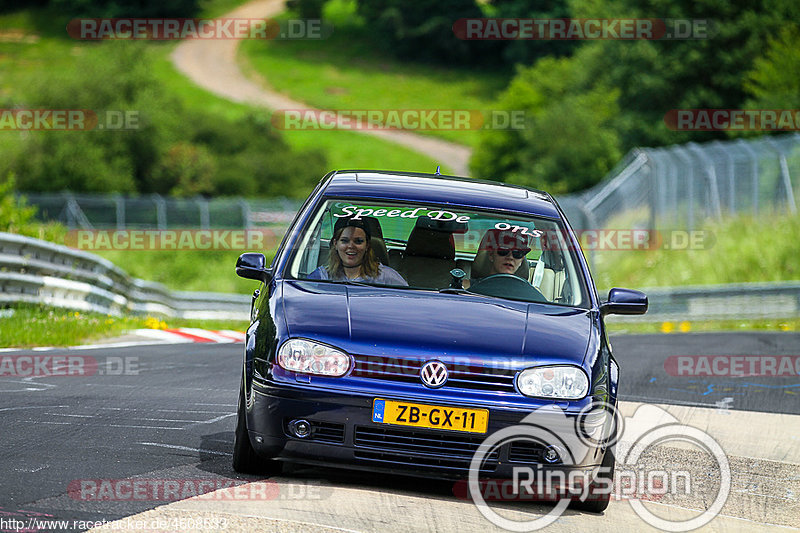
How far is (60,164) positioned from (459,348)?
53.1m

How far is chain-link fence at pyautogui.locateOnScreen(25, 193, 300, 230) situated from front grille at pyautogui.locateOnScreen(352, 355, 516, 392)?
3580 centimetres

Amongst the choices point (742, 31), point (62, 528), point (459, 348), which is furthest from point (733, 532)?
point (742, 31)

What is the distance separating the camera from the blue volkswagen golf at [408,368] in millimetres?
5922

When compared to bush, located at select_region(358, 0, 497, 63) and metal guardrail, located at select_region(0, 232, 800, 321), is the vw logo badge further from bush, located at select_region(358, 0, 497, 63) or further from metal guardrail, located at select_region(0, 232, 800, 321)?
bush, located at select_region(358, 0, 497, 63)

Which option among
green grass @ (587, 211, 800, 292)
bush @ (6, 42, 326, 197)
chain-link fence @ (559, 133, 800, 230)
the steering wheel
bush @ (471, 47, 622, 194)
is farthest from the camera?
bush @ (471, 47, 622, 194)

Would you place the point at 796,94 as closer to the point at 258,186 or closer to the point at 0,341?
the point at 258,186

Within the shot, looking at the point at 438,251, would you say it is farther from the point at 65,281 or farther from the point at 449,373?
the point at 65,281

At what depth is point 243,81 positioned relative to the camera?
4016 inches

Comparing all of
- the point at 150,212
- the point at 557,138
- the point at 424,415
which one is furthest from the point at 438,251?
the point at 557,138

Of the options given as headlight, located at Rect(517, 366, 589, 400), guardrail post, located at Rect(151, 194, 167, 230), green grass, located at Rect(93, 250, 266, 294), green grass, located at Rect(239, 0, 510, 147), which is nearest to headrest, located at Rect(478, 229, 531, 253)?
headlight, located at Rect(517, 366, 589, 400)

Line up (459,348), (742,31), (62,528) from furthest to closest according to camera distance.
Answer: (742,31) → (459,348) → (62,528)

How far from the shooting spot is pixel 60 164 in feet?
185

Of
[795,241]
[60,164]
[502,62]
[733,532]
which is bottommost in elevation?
[733,532]

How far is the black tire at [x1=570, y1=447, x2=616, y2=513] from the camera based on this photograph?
245 inches
